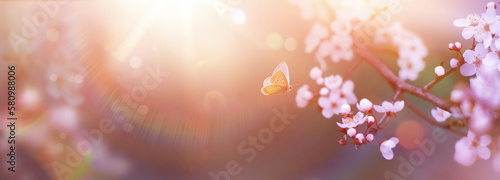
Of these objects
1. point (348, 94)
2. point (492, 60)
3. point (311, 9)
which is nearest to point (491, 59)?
point (492, 60)

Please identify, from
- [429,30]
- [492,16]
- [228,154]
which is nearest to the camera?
[492,16]

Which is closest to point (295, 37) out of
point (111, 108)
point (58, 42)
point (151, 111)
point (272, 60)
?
point (272, 60)

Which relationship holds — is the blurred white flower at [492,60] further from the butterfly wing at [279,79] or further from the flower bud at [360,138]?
the butterfly wing at [279,79]

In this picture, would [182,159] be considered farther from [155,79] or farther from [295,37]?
[295,37]

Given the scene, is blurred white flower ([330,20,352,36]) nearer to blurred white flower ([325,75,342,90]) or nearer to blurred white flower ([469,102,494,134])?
blurred white flower ([325,75,342,90])

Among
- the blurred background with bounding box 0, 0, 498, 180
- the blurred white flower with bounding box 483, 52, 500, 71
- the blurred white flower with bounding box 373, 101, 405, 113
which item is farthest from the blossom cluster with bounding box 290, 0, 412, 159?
the blurred white flower with bounding box 483, 52, 500, 71

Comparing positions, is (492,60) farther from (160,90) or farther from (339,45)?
(160,90)
